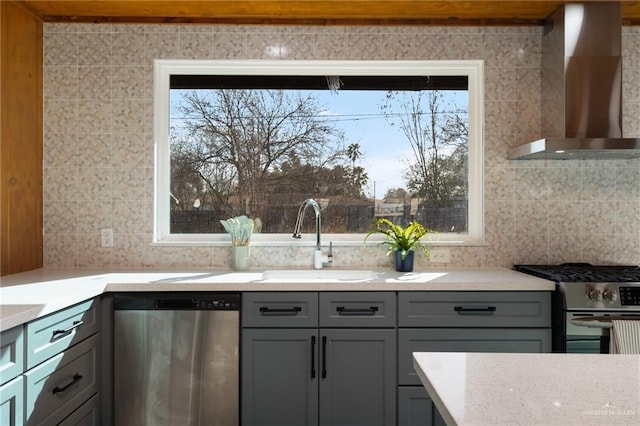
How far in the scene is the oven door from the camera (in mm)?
2074

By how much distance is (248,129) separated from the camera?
112 inches

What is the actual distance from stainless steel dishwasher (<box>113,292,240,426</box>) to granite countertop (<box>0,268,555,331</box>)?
13 centimetres

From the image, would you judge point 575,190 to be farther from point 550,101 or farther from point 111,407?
point 111,407

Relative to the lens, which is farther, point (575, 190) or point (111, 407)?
point (575, 190)

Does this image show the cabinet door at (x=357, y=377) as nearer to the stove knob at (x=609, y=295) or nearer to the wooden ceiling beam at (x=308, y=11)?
the stove knob at (x=609, y=295)

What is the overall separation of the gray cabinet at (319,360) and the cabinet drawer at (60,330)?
0.68m

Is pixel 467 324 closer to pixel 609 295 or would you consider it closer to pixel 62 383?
pixel 609 295

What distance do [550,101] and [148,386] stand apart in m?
2.62

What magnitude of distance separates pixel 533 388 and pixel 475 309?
4.43 ft

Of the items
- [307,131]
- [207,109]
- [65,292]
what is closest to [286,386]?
[65,292]

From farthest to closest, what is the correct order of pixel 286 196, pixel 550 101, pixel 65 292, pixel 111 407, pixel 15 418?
pixel 286 196 < pixel 550 101 < pixel 111 407 < pixel 65 292 < pixel 15 418

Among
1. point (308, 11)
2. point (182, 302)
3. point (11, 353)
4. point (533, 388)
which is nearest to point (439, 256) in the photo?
point (182, 302)

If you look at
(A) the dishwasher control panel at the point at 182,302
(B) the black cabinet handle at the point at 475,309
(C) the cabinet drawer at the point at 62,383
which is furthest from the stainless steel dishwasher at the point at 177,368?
(B) the black cabinet handle at the point at 475,309

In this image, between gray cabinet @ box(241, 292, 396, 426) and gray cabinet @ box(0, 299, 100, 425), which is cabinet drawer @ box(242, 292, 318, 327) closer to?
gray cabinet @ box(241, 292, 396, 426)
